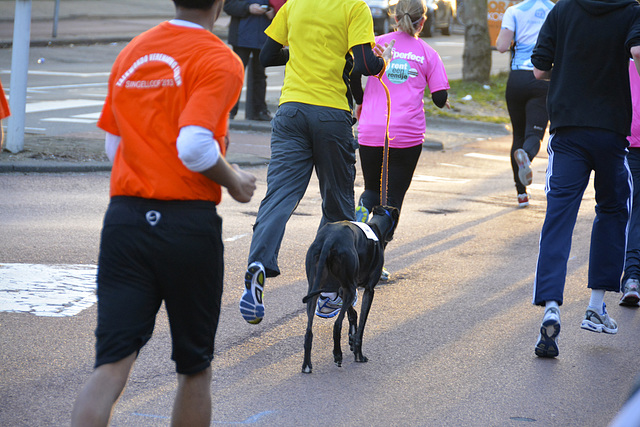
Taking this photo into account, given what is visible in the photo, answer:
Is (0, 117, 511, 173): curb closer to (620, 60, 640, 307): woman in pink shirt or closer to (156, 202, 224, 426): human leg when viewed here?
(620, 60, 640, 307): woman in pink shirt

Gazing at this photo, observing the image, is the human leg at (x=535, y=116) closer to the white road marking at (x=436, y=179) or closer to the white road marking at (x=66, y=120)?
the white road marking at (x=436, y=179)

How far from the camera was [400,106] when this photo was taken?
673 cm

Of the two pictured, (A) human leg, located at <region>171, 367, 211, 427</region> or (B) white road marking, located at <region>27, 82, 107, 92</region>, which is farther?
(B) white road marking, located at <region>27, 82, 107, 92</region>

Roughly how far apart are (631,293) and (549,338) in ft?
5.06

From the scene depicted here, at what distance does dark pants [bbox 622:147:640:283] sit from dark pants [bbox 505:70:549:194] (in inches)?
110

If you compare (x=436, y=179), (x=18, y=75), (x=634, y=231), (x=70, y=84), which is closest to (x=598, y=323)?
(x=634, y=231)

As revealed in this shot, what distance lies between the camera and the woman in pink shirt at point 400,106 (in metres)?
6.62

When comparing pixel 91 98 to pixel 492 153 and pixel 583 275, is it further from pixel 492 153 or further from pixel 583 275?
pixel 583 275

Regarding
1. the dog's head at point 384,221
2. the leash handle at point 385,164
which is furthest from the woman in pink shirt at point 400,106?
the dog's head at point 384,221

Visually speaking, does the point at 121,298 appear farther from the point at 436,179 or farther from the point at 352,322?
the point at 436,179

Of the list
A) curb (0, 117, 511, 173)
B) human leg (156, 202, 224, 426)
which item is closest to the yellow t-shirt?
human leg (156, 202, 224, 426)

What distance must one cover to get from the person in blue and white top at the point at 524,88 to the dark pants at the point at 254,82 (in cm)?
542

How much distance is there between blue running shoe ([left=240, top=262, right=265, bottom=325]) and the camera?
4.73 metres

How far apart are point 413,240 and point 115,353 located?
18.0 feet
